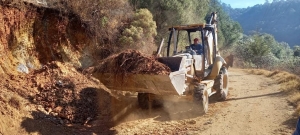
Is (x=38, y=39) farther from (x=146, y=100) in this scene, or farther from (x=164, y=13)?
(x=164, y=13)

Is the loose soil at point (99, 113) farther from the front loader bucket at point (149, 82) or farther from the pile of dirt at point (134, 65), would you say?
the pile of dirt at point (134, 65)

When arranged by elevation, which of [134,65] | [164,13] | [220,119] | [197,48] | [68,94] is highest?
[164,13]

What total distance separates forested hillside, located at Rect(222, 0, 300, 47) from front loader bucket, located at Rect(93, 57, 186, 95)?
9455 cm

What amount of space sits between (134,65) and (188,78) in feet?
7.70

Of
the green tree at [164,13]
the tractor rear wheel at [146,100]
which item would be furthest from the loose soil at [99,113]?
the green tree at [164,13]

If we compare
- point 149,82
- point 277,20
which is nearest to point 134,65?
point 149,82

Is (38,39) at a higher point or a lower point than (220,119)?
higher

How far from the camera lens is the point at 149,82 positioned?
251 inches

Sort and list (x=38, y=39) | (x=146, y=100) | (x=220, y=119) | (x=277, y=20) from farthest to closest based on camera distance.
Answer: (x=277, y=20) → (x=38, y=39) → (x=146, y=100) → (x=220, y=119)

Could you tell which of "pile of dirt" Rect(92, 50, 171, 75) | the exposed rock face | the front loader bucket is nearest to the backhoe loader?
the front loader bucket

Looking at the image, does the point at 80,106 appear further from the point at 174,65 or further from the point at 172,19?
the point at 172,19

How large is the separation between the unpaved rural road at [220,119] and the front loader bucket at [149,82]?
44.5 inches

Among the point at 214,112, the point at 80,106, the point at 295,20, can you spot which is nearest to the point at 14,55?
the point at 80,106

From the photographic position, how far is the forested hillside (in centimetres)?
11000
